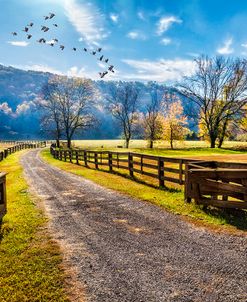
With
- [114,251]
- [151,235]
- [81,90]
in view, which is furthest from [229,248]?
[81,90]

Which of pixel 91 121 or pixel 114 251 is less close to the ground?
pixel 91 121

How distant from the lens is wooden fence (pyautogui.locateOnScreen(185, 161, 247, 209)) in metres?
9.84

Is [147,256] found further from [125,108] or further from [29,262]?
[125,108]

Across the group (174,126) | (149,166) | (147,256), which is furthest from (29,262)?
(174,126)

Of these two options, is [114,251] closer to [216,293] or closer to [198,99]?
[216,293]

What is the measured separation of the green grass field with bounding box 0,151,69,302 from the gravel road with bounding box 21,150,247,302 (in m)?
0.36

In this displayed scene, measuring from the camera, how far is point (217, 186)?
10.3 m

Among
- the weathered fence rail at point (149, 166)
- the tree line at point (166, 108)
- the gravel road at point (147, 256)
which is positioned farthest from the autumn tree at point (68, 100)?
the gravel road at point (147, 256)

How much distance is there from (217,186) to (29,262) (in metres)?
6.18

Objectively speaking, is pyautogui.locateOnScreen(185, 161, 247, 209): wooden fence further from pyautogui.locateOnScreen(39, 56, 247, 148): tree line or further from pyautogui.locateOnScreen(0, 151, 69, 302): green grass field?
pyautogui.locateOnScreen(39, 56, 247, 148): tree line

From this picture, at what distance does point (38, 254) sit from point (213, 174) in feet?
20.2

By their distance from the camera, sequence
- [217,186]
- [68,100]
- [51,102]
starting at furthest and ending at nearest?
[51,102] < [68,100] < [217,186]

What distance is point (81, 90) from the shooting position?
66688 millimetres

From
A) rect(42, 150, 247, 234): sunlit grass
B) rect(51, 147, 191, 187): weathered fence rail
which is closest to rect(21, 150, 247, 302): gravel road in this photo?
rect(42, 150, 247, 234): sunlit grass
